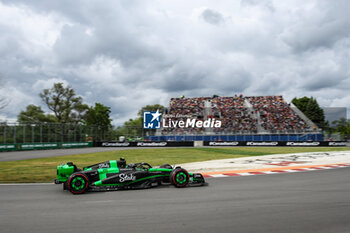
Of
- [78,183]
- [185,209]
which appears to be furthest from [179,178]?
[78,183]

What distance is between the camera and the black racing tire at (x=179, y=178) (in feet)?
27.1

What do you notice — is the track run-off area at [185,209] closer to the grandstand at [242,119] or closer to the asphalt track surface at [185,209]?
the asphalt track surface at [185,209]

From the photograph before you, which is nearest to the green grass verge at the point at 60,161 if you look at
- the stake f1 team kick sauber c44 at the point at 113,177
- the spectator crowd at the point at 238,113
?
the stake f1 team kick sauber c44 at the point at 113,177

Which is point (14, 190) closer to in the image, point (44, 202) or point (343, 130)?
point (44, 202)

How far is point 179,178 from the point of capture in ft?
27.4

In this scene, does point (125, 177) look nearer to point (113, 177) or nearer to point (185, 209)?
point (113, 177)

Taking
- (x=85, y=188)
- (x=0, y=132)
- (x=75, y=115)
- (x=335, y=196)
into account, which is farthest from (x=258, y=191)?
(x=75, y=115)

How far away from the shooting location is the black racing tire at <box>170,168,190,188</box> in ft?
27.1

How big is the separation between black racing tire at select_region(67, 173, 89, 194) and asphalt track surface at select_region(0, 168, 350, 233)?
0.69 feet

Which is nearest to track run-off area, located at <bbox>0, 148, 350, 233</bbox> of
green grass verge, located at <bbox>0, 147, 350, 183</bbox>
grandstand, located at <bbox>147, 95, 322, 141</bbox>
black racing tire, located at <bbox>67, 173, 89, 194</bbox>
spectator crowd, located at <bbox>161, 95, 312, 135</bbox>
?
black racing tire, located at <bbox>67, 173, 89, 194</bbox>

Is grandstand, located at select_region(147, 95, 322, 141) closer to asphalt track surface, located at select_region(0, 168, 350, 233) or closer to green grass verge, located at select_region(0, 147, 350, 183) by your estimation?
green grass verge, located at select_region(0, 147, 350, 183)

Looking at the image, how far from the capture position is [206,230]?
4480mm

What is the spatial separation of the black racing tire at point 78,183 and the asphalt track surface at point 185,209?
211 millimetres

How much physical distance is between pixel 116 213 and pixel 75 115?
5966cm
